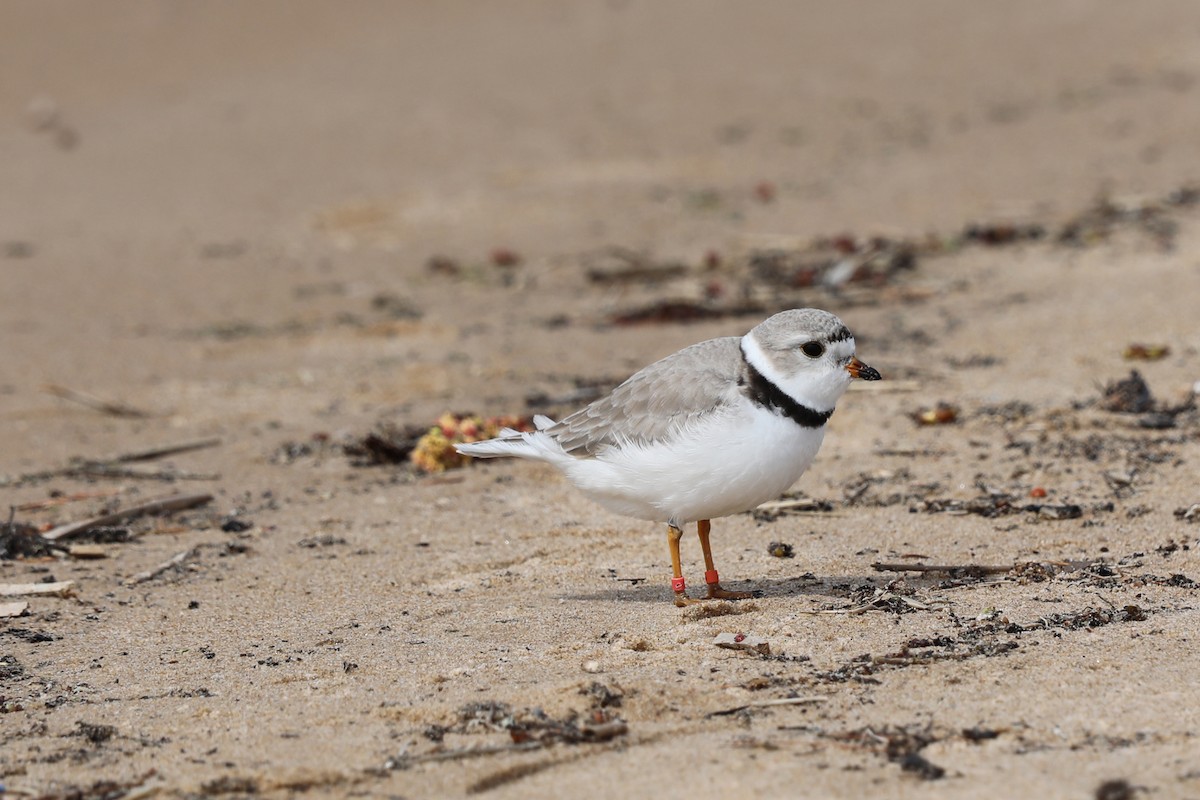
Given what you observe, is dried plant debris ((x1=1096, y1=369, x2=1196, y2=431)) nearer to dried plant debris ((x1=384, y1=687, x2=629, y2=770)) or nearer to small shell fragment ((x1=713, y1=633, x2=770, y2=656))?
small shell fragment ((x1=713, y1=633, x2=770, y2=656))

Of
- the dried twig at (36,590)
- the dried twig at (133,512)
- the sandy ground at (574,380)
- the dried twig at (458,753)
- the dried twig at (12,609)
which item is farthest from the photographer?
the dried twig at (133,512)

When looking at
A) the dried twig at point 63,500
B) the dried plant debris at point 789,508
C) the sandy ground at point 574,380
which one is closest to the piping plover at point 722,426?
the sandy ground at point 574,380

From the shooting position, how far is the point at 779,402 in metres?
5.23

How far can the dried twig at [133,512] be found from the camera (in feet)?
21.1

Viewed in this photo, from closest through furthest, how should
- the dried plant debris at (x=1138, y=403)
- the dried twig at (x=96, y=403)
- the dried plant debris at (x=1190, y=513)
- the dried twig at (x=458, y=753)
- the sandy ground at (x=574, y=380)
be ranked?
the dried twig at (x=458, y=753) → the sandy ground at (x=574, y=380) → the dried plant debris at (x=1190, y=513) → the dried plant debris at (x=1138, y=403) → the dried twig at (x=96, y=403)

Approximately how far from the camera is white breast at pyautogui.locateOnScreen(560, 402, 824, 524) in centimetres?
514

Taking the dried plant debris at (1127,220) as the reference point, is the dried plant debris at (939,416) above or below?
below

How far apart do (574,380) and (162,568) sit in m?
3.31

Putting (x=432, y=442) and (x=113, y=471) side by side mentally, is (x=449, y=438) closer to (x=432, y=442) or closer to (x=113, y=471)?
(x=432, y=442)

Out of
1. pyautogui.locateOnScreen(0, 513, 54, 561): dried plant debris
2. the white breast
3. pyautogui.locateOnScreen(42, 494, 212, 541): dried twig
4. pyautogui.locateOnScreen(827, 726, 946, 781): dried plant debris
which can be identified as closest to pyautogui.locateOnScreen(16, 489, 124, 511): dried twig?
pyautogui.locateOnScreen(42, 494, 212, 541): dried twig

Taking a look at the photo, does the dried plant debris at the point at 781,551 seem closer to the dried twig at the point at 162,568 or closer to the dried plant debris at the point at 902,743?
the dried plant debris at the point at 902,743

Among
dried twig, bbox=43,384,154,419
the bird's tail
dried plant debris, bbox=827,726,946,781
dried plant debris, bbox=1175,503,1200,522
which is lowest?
dried plant debris, bbox=827,726,946,781

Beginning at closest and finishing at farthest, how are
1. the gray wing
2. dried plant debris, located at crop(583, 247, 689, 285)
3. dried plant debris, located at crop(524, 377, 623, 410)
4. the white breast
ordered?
the white breast → the gray wing → dried plant debris, located at crop(524, 377, 623, 410) → dried plant debris, located at crop(583, 247, 689, 285)

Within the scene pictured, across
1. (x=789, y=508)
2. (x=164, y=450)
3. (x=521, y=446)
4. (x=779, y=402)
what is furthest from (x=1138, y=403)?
(x=164, y=450)
